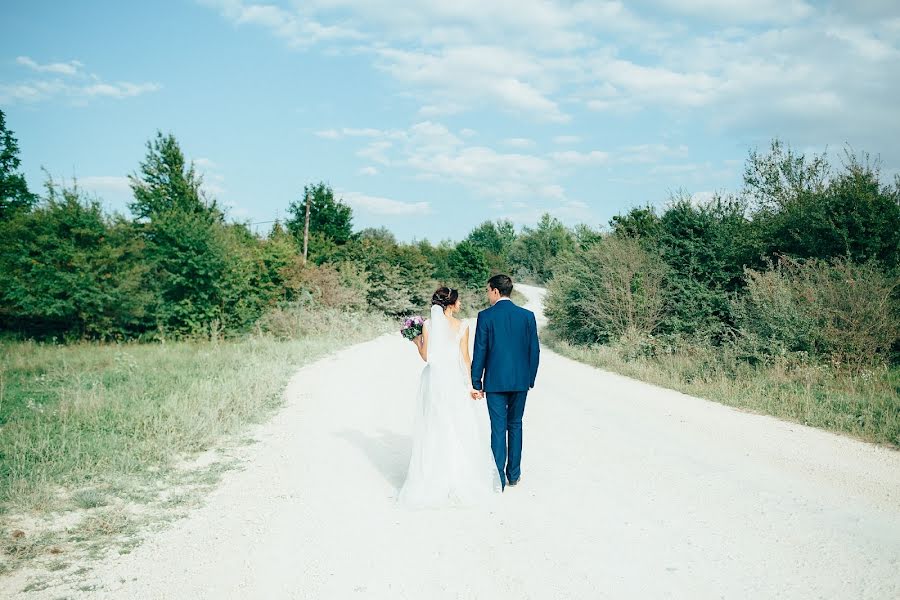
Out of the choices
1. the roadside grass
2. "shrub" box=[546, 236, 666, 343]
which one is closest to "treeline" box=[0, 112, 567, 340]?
the roadside grass

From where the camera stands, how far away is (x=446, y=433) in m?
5.98

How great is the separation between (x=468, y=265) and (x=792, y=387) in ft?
147

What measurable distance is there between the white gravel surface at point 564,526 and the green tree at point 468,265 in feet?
151

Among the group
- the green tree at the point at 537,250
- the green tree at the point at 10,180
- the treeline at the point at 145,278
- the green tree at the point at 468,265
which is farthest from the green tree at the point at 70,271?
the green tree at the point at 537,250

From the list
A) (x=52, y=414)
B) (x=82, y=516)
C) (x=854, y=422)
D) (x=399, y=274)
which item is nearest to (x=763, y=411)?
(x=854, y=422)

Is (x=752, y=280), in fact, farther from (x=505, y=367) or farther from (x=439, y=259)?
(x=439, y=259)

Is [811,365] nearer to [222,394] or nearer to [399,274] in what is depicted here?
[222,394]

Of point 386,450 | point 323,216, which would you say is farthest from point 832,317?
point 323,216

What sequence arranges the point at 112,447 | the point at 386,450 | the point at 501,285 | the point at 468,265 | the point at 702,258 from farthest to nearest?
1. the point at 468,265
2. the point at 702,258
3. the point at 386,450
4. the point at 112,447
5. the point at 501,285

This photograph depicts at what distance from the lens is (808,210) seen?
1697 cm

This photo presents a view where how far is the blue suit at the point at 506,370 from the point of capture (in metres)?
6.15

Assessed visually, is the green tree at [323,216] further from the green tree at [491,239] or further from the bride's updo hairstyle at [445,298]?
the green tree at [491,239]

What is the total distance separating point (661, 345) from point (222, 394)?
A: 12697mm

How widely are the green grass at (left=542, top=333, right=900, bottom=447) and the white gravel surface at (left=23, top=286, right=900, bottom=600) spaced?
2.88 feet
